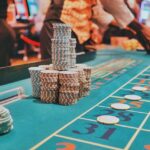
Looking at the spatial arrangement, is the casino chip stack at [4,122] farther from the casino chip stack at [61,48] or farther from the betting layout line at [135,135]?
the casino chip stack at [61,48]

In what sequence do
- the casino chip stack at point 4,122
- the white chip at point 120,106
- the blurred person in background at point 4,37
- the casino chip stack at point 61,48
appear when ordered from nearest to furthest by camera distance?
1. the casino chip stack at point 4,122
2. the white chip at point 120,106
3. the casino chip stack at point 61,48
4. the blurred person in background at point 4,37

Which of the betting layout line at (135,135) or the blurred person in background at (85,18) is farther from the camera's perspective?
the blurred person in background at (85,18)

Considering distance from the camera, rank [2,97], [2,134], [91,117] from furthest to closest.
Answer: [2,97]
[91,117]
[2,134]

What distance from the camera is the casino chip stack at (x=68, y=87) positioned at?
2340 millimetres

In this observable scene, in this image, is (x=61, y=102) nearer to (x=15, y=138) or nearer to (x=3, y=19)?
(x=15, y=138)

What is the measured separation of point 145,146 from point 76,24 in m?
3.85

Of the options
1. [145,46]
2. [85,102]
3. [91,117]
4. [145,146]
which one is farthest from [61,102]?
[145,46]

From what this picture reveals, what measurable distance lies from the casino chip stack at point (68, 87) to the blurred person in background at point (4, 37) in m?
1.51

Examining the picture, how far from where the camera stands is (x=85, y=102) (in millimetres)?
2504

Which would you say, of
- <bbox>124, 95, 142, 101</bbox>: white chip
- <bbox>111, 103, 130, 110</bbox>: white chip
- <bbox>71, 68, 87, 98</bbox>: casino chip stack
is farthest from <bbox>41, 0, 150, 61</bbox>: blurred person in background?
<bbox>111, 103, 130, 110</bbox>: white chip

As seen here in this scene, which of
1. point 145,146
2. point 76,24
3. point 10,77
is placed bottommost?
point 145,146

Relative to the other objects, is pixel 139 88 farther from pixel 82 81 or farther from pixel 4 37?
pixel 4 37

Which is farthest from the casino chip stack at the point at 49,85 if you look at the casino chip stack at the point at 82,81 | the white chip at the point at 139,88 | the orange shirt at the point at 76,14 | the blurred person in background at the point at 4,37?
the orange shirt at the point at 76,14

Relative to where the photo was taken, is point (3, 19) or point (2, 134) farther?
point (3, 19)
